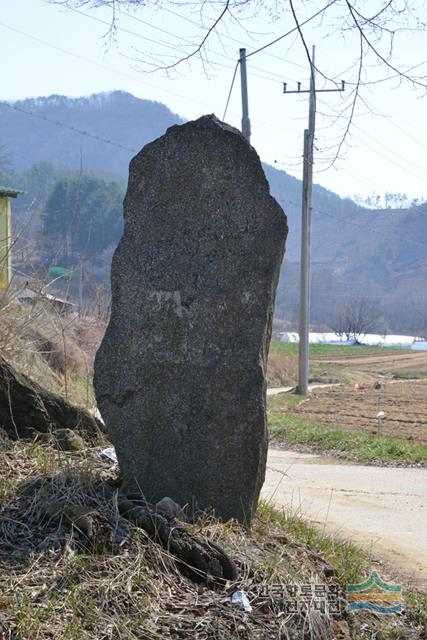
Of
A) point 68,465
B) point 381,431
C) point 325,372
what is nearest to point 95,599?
point 68,465

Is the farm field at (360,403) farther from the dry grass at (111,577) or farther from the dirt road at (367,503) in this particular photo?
the dry grass at (111,577)

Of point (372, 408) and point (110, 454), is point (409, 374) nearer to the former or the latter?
point (372, 408)

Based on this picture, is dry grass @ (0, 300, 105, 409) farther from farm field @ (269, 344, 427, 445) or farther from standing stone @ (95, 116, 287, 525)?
farm field @ (269, 344, 427, 445)

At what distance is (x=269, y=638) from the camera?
14.1ft

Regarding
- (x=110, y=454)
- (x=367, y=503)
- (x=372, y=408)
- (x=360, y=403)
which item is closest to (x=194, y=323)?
Result: (x=110, y=454)

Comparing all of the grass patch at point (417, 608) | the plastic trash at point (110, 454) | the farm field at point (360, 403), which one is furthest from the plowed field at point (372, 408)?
the grass patch at point (417, 608)

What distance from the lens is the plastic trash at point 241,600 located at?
176 inches

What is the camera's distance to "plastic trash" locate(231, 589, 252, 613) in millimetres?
4465

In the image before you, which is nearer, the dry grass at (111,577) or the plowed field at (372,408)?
the dry grass at (111,577)

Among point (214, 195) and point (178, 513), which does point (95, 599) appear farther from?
point (214, 195)

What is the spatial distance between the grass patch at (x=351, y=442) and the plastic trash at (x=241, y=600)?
349 inches

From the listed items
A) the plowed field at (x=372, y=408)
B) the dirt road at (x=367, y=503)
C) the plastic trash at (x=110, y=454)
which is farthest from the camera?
the plowed field at (x=372, y=408)

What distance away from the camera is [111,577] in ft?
14.5

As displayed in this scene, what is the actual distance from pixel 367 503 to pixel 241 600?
15.9 ft
